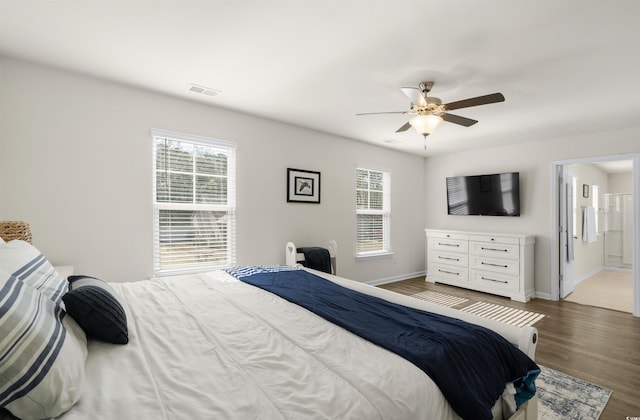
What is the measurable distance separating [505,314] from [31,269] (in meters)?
4.64

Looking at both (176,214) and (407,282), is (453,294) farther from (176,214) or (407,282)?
(176,214)

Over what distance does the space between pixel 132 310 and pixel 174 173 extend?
6.51 ft

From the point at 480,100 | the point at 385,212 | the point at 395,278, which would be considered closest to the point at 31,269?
the point at 480,100

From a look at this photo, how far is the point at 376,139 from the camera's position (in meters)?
4.99

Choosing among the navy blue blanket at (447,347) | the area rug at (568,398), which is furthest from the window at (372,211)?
the navy blue blanket at (447,347)

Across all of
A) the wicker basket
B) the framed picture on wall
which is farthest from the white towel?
the wicker basket

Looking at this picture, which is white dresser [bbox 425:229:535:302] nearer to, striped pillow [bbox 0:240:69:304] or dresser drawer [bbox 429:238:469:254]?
dresser drawer [bbox 429:238:469:254]

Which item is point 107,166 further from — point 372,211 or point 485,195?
point 485,195

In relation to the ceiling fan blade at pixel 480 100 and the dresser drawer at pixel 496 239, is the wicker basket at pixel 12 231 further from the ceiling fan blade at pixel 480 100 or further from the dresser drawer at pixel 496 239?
the dresser drawer at pixel 496 239

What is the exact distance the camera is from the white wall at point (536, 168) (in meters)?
4.34

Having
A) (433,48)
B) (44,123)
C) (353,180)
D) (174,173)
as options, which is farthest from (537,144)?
(44,123)

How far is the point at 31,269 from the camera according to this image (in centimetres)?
142

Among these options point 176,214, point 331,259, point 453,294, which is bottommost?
point 453,294

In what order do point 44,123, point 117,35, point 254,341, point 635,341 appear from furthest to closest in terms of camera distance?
point 635,341 → point 44,123 → point 117,35 → point 254,341
